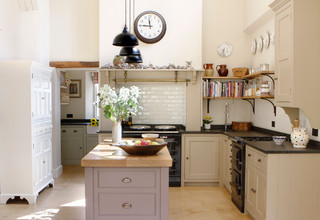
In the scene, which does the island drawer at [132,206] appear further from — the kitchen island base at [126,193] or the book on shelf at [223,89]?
the book on shelf at [223,89]

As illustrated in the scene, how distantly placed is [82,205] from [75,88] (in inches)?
171

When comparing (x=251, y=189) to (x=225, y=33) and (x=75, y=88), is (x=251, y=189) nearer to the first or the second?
(x=225, y=33)

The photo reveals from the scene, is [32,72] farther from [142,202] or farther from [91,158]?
[142,202]

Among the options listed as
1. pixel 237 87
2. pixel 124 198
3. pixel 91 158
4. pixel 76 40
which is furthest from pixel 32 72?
pixel 237 87

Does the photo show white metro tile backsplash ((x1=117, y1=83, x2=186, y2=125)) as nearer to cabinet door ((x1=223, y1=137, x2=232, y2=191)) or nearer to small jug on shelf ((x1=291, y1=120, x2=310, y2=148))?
cabinet door ((x1=223, y1=137, x2=232, y2=191))

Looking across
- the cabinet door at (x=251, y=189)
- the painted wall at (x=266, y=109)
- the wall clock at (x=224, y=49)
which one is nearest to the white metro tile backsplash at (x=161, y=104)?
the wall clock at (x=224, y=49)

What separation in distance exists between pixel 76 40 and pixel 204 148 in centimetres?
334

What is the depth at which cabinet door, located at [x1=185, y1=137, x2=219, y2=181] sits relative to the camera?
5.91 meters

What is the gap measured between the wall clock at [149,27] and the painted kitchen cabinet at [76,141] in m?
2.74

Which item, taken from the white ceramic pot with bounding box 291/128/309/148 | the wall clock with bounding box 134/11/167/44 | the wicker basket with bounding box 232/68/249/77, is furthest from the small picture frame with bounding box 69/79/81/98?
the white ceramic pot with bounding box 291/128/309/148

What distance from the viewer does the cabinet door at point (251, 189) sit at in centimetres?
408

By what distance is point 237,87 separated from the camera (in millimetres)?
6211

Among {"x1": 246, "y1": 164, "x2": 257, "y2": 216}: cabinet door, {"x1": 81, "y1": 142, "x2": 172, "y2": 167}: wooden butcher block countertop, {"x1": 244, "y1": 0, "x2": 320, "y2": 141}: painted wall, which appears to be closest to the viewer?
{"x1": 81, "y1": 142, "x2": 172, "y2": 167}: wooden butcher block countertop

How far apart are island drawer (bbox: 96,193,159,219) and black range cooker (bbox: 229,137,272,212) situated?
1.87m
